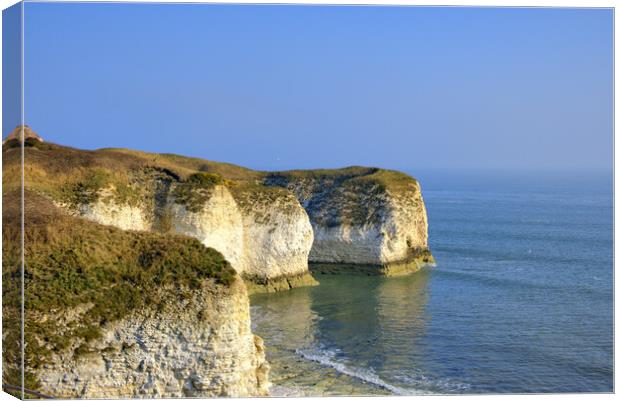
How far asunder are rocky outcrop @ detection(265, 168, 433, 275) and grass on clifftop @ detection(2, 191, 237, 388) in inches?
1145

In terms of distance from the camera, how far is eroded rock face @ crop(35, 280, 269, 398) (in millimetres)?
19406

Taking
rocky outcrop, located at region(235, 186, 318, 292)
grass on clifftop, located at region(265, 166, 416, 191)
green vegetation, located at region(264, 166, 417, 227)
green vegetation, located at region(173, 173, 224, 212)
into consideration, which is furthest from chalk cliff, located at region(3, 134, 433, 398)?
grass on clifftop, located at region(265, 166, 416, 191)

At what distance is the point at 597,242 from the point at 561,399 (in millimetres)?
40217

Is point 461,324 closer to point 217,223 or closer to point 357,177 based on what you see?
point 217,223

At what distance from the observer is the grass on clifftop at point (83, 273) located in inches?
726

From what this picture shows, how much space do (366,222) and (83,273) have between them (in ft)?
106

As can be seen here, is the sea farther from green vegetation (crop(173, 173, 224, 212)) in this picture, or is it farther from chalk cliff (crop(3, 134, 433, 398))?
green vegetation (crop(173, 173, 224, 212))

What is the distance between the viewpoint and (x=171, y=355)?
20219 mm

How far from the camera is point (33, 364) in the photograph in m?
19.0

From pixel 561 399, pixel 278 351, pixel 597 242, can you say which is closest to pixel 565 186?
pixel 597 242

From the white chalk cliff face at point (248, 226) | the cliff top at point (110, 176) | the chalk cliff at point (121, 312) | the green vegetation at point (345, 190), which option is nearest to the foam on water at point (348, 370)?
the chalk cliff at point (121, 312)

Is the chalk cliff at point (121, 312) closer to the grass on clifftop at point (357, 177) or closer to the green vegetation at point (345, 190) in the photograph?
the green vegetation at point (345, 190)

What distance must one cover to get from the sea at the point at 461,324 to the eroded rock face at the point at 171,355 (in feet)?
17.1

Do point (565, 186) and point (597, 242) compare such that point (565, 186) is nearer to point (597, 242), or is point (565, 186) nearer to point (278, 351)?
point (597, 242)
